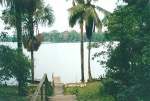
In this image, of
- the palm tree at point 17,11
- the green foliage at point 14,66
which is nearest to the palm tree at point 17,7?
the palm tree at point 17,11

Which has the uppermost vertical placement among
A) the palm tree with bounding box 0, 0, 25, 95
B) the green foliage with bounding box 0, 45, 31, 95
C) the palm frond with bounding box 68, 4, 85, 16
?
the palm frond with bounding box 68, 4, 85, 16

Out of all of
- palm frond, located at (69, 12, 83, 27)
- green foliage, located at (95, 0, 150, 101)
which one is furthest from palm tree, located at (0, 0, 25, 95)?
palm frond, located at (69, 12, 83, 27)

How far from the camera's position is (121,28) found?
43.9 ft

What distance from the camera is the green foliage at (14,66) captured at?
1370cm

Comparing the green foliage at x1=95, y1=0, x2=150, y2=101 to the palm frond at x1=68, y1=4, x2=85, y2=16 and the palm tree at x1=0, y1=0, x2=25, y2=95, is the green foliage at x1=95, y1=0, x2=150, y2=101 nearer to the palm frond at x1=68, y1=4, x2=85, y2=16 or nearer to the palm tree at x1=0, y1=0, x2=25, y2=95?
the palm tree at x1=0, y1=0, x2=25, y2=95

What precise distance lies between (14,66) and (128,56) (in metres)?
5.65

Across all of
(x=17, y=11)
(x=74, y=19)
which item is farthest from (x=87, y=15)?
(x=17, y=11)

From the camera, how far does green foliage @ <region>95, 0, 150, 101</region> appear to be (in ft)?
41.1

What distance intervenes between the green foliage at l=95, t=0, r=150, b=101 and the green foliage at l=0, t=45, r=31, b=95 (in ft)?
15.1

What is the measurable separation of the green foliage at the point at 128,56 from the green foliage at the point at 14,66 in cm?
459

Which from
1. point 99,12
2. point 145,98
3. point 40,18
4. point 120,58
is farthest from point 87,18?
point 145,98

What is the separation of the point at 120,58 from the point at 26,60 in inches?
211

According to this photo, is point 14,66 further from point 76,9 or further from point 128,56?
point 76,9

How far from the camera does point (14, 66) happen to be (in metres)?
15.0
